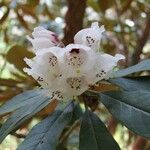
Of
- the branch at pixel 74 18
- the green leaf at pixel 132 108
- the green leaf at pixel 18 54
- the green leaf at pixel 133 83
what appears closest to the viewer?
the green leaf at pixel 132 108

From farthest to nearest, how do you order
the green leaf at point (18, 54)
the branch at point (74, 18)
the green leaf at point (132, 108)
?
1. the branch at point (74, 18)
2. the green leaf at point (18, 54)
3. the green leaf at point (132, 108)

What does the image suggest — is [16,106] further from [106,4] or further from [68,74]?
[106,4]

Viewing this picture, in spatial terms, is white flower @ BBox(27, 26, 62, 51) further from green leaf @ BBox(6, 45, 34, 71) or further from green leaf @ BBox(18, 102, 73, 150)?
green leaf @ BBox(6, 45, 34, 71)

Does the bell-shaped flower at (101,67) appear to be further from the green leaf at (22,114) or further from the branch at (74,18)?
the branch at (74,18)

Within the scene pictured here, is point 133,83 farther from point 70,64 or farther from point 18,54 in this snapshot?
point 18,54

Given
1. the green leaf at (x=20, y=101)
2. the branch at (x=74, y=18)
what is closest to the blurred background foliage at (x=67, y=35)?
the branch at (x=74, y=18)

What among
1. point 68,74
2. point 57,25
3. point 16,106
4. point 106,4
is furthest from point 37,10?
point 68,74
